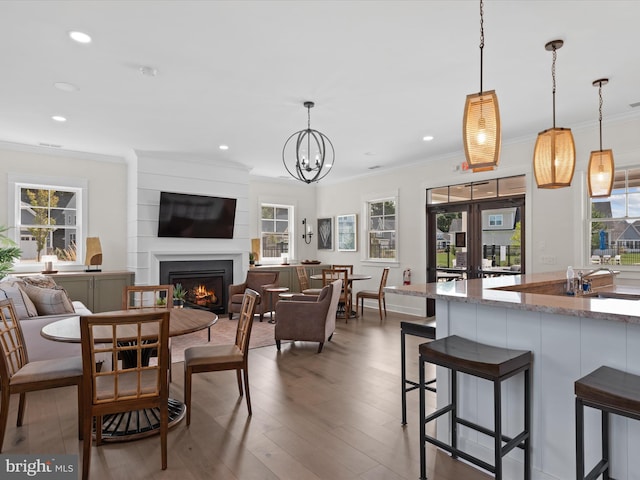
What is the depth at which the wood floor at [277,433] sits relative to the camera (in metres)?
2.19

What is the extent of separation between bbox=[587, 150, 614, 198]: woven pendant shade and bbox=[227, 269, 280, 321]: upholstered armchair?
480 cm

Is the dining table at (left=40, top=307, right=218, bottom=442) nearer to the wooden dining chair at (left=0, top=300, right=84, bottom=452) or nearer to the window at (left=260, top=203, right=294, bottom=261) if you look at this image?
the wooden dining chair at (left=0, top=300, right=84, bottom=452)

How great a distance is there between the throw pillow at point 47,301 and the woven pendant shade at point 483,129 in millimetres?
4025

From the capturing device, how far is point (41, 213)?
598 centimetres

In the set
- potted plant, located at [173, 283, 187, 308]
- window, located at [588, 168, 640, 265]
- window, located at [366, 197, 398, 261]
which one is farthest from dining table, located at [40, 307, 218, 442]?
window, located at [366, 197, 398, 261]

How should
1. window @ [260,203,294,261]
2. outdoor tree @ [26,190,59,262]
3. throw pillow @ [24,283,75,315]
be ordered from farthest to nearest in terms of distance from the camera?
window @ [260,203,294,261]
outdoor tree @ [26,190,59,262]
throw pillow @ [24,283,75,315]

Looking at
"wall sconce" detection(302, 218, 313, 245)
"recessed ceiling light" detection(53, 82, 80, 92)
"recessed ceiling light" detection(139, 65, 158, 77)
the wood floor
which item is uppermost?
"recessed ceiling light" detection(53, 82, 80, 92)

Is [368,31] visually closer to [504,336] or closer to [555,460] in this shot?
[504,336]

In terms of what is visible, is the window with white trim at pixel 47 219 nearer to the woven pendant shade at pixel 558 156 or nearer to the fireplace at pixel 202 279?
the fireplace at pixel 202 279

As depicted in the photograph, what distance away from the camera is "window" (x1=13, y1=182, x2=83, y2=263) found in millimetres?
5770

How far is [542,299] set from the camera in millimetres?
2016

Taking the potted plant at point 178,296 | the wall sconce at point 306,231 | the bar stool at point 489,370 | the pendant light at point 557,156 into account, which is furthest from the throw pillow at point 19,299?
the wall sconce at point 306,231

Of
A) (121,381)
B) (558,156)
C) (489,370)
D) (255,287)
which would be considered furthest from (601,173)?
(255,287)

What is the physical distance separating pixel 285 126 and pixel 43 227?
4182 mm
